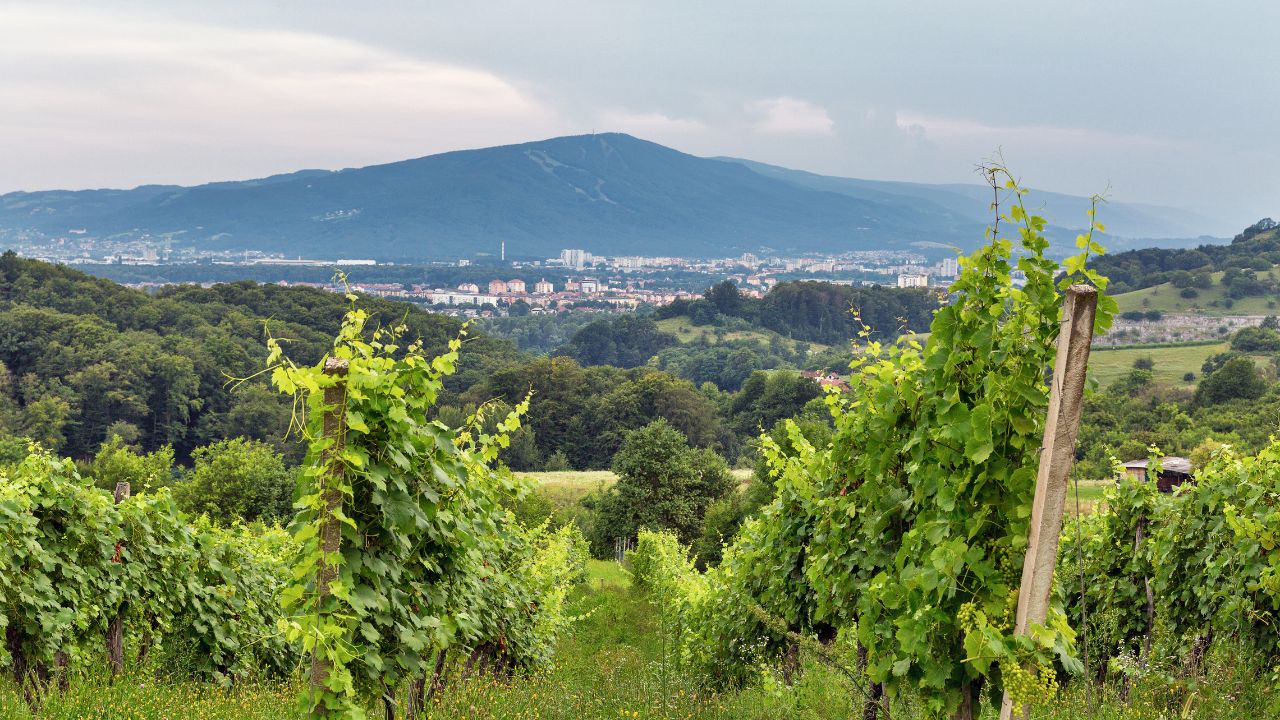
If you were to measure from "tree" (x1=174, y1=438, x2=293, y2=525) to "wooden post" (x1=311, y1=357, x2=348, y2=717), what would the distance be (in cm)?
3669

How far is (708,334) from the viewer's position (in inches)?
5482

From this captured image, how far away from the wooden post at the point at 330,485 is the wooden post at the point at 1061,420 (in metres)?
2.82

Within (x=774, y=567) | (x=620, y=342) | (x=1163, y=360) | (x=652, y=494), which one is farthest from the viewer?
(x=620, y=342)

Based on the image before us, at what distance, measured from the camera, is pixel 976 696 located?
4.29m

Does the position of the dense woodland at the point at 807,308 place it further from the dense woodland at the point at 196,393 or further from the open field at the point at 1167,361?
the dense woodland at the point at 196,393

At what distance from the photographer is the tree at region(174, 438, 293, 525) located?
38625 millimetres

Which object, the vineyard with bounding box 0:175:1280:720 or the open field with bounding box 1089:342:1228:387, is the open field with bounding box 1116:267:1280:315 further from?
the vineyard with bounding box 0:175:1280:720

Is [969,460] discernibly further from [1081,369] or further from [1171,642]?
[1171,642]

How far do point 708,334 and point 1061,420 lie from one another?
448 feet

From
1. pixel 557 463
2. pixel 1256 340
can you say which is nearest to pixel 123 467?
pixel 557 463

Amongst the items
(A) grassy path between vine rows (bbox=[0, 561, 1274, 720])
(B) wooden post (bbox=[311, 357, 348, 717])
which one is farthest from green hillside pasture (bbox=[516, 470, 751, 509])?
(B) wooden post (bbox=[311, 357, 348, 717])

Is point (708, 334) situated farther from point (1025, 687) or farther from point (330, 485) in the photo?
point (1025, 687)

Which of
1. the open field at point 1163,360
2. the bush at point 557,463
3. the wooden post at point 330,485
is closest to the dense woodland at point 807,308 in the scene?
the open field at point 1163,360

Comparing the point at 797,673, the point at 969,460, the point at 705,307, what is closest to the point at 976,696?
the point at 969,460
